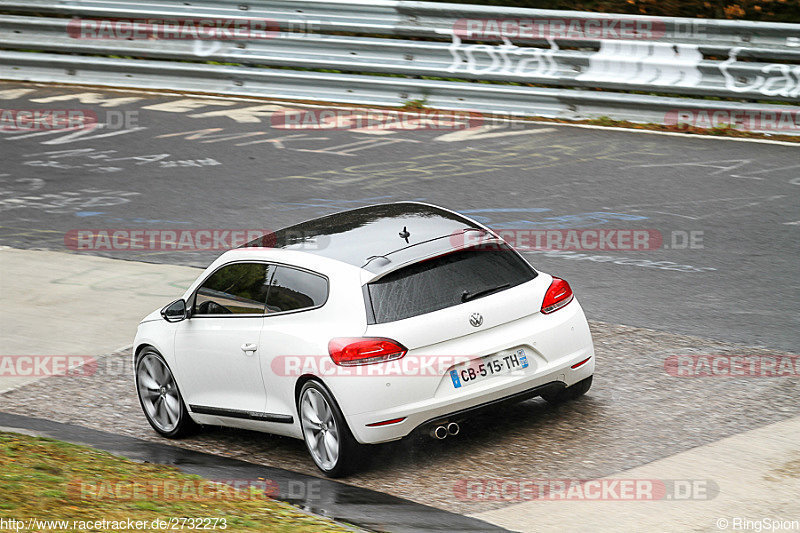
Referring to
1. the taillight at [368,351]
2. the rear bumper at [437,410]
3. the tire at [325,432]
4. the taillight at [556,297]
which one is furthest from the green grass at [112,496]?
the taillight at [556,297]

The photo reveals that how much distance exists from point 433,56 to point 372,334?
36.9ft

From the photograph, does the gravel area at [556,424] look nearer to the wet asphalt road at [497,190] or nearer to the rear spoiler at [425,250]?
the wet asphalt road at [497,190]

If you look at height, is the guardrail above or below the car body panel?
above

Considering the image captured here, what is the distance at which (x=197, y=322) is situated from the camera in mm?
A: 7934

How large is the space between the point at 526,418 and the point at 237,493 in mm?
2111

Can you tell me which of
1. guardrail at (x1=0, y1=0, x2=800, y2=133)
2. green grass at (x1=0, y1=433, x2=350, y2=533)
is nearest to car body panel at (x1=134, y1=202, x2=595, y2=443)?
green grass at (x1=0, y1=433, x2=350, y2=533)

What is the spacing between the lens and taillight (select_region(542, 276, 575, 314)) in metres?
7.30

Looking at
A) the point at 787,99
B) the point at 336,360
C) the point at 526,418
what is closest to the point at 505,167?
the point at 787,99

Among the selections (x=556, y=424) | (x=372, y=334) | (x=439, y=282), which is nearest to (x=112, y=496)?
(x=372, y=334)

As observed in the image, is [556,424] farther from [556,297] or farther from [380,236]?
[380,236]

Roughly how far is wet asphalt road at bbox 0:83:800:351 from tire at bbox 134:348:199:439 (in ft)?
11.7

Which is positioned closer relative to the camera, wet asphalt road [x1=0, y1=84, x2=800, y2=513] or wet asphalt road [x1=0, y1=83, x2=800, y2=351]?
wet asphalt road [x1=0, y1=84, x2=800, y2=513]

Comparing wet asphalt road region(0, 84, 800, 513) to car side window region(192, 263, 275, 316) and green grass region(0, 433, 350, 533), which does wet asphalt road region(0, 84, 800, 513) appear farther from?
car side window region(192, 263, 275, 316)

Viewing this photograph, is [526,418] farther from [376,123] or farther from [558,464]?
[376,123]
